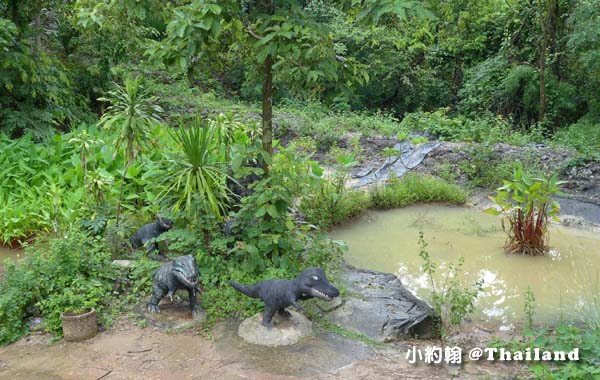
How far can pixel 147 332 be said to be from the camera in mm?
3887

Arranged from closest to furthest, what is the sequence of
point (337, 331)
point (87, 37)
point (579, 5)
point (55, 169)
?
1. point (337, 331)
2. point (55, 169)
3. point (87, 37)
4. point (579, 5)

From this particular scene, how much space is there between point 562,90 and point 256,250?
10.3 metres

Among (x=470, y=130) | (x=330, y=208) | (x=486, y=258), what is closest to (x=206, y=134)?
(x=330, y=208)

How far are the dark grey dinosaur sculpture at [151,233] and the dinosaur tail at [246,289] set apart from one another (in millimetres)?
1180

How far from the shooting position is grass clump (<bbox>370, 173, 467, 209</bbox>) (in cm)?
788

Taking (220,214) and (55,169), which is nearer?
(220,214)

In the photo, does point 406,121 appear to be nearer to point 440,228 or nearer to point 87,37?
point 440,228

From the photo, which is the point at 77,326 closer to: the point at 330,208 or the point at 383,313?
the point at 383,313

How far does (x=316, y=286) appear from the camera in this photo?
11.7 ft

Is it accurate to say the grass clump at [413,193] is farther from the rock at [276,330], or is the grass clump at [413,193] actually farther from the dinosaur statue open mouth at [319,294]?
the dinosaur statue open mouth at [319,294]

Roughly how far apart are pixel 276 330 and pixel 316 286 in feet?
1.61

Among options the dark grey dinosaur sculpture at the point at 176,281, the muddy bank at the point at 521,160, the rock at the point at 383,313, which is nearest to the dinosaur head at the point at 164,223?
the dark grey dinosaur sculpture at the point at 176,281

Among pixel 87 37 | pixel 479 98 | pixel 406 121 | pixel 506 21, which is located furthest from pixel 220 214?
pixel 506 21

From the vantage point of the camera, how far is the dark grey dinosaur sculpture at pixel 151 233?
194 inches
